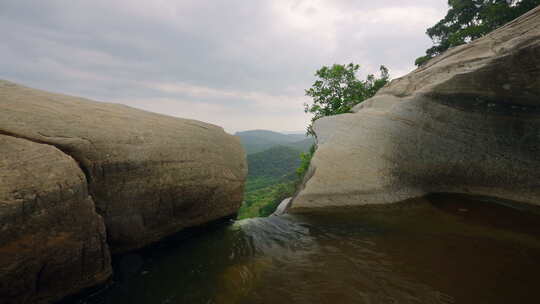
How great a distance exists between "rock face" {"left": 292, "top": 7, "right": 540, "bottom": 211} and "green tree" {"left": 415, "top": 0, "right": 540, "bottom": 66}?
818 inches

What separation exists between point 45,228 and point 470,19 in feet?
141

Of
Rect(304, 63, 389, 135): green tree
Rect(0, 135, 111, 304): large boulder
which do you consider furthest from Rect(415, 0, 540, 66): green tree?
Rect(0, 135, 111, 304): large boulder

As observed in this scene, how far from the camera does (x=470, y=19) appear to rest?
28688 mm

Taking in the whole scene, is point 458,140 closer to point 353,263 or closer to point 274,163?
point 353,263

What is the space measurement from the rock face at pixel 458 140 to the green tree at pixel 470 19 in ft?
68.2

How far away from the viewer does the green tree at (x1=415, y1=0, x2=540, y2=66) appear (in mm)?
20292

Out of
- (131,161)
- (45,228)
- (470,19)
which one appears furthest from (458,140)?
(470,19)

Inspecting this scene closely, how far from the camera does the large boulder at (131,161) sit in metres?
3.85

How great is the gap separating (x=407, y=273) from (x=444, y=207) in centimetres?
367

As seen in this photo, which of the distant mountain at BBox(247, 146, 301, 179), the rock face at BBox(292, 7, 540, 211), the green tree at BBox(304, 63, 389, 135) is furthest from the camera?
the distant mountain at BBox(247, 146, 301, 179)

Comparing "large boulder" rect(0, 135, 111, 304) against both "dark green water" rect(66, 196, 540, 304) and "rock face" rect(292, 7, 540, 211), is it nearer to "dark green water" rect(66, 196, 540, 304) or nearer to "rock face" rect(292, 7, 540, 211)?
"dark green water" rect(66, 196, 540, 304)

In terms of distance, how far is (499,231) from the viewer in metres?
4.62

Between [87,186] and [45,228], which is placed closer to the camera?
[45,228]

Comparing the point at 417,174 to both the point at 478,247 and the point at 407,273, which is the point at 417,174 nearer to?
the point at 478,247
